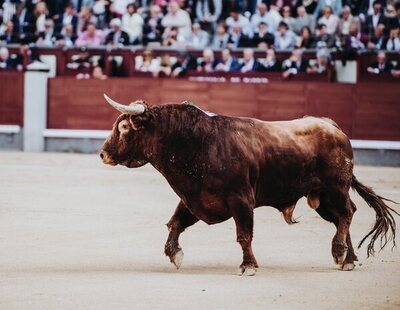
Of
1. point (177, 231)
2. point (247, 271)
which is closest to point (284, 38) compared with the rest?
point (177, 231)

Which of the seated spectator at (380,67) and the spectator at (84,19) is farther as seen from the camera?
the spectator at (84,19)

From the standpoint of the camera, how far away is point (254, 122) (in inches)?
312

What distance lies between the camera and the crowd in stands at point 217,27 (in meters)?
17.1

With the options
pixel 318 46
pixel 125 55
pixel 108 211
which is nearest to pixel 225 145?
pixel 108 211

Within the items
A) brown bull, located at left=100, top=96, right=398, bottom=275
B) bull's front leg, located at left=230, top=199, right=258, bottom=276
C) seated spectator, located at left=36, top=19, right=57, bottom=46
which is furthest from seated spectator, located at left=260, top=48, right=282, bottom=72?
bull's front leg, located at left=230, top=199, right=258, bottom=276

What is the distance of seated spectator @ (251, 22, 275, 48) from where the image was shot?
17344mm

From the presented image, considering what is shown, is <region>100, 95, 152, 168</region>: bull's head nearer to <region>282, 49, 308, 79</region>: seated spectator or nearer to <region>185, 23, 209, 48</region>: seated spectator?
<region>282, 49, 308, 79</region>: seated spectator

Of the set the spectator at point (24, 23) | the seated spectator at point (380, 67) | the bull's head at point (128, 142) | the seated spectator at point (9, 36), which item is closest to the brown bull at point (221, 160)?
the bull's head at point (128, 142)

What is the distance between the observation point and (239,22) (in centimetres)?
1773

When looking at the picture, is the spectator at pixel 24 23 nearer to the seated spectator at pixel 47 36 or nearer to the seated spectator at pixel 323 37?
the seated spectator at pixel 47 36

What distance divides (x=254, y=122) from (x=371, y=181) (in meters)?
7.12

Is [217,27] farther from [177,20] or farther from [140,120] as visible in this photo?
[140,120]

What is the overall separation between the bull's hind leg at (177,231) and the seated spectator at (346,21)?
9364mm

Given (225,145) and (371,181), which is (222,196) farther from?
(371,181)
